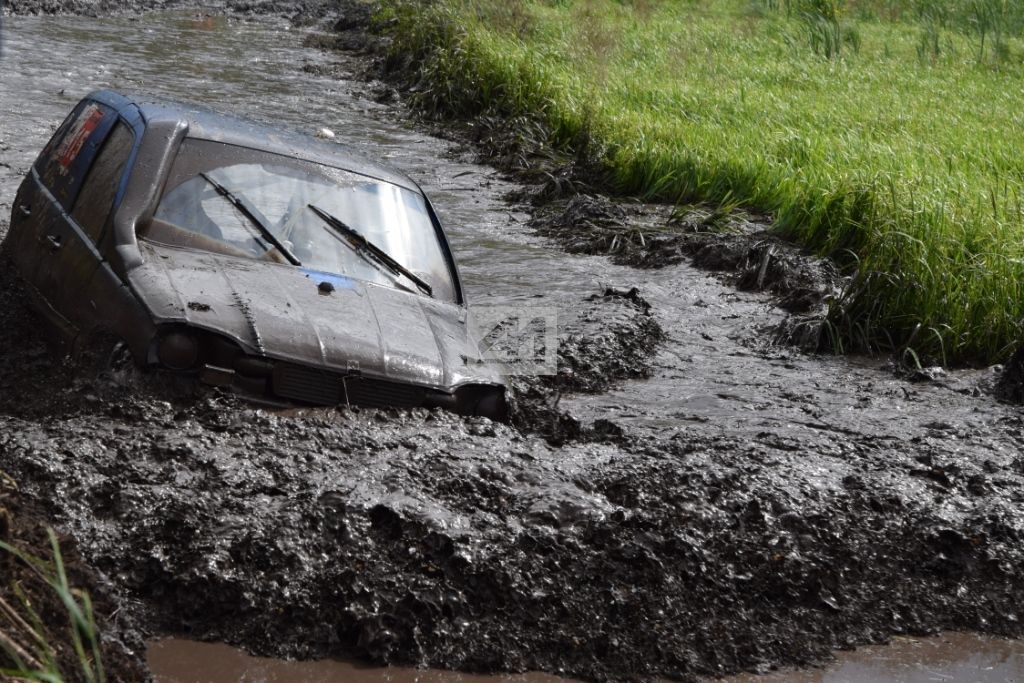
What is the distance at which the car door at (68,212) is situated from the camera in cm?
547

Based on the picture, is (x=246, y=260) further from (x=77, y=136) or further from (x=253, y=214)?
(x=77, y=136)

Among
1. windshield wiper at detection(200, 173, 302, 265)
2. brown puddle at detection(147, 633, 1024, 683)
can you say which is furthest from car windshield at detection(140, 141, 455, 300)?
brown puddle at detection(147, 633, 1024, 683)

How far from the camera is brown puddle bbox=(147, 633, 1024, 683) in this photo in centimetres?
380

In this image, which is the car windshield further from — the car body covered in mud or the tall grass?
the tall grass

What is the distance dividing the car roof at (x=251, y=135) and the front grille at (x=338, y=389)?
1625 mm

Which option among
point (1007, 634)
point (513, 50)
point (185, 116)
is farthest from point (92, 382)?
point (513, 50)

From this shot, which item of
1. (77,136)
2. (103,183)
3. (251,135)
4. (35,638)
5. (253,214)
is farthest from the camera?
(77,136)

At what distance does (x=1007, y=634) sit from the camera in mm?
4789

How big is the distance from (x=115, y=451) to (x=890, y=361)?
4981 mm

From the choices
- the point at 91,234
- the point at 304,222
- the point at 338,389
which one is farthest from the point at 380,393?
the point at 91,234

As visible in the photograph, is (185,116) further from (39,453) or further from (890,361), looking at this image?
(890,361)

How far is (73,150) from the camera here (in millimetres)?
6516

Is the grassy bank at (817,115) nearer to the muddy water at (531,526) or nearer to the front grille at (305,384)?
the muddy water at (531,526)

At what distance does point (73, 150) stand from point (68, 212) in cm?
62
